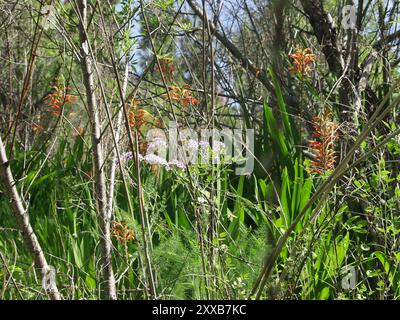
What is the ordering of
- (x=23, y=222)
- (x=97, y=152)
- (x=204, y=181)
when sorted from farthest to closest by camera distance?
(x=204, y=181) → (x=97, y=152) → (x=23, y=222)

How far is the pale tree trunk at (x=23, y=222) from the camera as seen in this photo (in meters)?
2.10

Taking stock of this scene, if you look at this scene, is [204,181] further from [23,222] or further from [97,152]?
[23,222]

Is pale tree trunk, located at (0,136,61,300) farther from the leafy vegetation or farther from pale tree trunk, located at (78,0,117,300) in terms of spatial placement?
pale tree trunk, located at (78,0,117,300)

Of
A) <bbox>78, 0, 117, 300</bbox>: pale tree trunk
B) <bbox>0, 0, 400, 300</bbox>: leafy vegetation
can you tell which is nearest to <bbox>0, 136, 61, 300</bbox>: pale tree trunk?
<bbox>0, 0, 400, 300</bbox>: leafy vegetation

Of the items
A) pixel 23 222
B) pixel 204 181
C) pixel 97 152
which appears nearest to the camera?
pixel 23 222

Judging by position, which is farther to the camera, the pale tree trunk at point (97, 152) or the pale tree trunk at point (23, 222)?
the pale tree trunk at point (97, 152)

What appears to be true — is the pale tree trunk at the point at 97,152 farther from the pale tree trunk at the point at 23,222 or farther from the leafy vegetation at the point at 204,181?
the pale tree trunk at the point at 23,222

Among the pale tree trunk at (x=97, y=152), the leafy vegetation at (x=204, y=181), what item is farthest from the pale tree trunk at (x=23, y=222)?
the pale tree trunk at (x=97, y=152)

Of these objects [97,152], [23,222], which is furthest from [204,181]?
[23,222]

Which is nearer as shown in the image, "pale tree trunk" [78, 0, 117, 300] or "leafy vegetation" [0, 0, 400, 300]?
"leafy vegetation" [0, 0, 400, 300]

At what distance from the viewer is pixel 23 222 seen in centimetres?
213

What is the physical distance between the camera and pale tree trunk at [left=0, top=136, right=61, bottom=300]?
2096 mm
